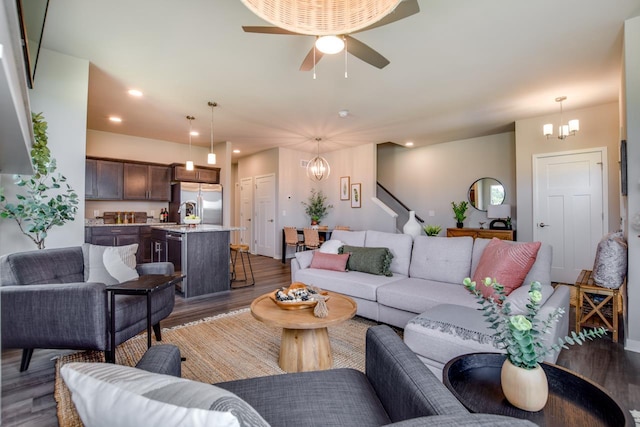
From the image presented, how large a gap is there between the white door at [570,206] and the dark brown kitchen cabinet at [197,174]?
248 inches

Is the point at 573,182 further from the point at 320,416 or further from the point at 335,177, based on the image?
the point at 320,416

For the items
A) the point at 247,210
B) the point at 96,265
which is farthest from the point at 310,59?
the point at 247,210

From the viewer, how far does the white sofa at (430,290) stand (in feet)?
6.31

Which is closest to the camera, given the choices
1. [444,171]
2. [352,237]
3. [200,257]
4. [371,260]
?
[371,260]

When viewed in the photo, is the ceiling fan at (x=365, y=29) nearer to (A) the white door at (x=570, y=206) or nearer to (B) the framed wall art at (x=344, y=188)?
(A) the white door at (x=570, y=206)

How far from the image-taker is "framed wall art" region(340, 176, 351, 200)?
24.6 ft

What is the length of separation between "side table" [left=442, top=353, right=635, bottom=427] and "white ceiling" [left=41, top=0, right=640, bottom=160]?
101 inches

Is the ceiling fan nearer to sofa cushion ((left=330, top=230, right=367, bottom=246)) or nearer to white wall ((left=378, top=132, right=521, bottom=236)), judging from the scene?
sofa cushion ((left=330, top=230, right=367, bottom=246))

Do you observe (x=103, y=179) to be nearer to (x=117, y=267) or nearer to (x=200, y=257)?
(x=200, y=257)

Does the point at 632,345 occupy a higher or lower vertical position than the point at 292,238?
lower

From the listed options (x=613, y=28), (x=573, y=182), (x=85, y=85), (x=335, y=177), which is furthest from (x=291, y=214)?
(x=613, y=28)

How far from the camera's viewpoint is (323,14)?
1.42 meters

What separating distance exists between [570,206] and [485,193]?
1.55 m

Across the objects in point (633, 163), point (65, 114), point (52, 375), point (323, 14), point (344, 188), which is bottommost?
point (52, 375)
